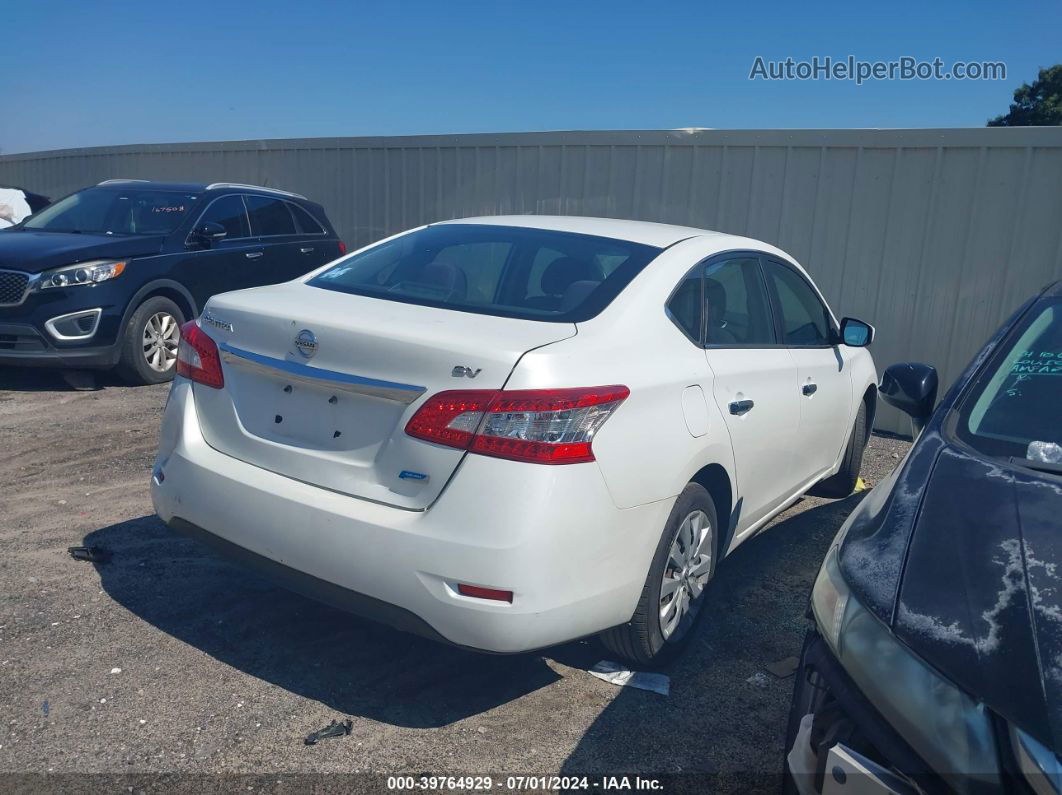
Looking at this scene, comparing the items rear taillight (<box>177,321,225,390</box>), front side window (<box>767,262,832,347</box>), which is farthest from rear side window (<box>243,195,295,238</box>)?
front side window (<box>767,262,832,347</box>)

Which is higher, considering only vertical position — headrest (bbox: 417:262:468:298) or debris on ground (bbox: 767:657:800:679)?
headrest (bbox: 417:262:468:298)

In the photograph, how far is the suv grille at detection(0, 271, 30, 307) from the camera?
7195 mm

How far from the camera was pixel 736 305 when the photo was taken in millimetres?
4090

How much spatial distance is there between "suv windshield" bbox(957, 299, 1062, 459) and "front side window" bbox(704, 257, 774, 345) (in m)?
1.06

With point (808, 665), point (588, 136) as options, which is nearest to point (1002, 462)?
point (808, 665)

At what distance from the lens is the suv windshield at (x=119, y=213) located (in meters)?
8.34

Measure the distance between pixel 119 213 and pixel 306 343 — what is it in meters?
6.34

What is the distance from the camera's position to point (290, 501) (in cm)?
302

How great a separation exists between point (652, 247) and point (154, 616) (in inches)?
98.9

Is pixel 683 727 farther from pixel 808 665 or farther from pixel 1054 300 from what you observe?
pixel 1054 300

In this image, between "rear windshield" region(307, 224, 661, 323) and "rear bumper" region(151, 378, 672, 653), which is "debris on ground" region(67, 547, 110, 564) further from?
"rear windshield" region(307, 224, 661, 323)

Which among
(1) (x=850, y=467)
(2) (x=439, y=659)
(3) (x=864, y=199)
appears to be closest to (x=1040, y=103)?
(3) (x=864, y=199)

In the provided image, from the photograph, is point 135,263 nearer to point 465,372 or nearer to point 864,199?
point 465,372

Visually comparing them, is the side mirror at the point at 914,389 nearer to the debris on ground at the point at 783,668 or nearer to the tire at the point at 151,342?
the debris on ground at the point at 783,668
